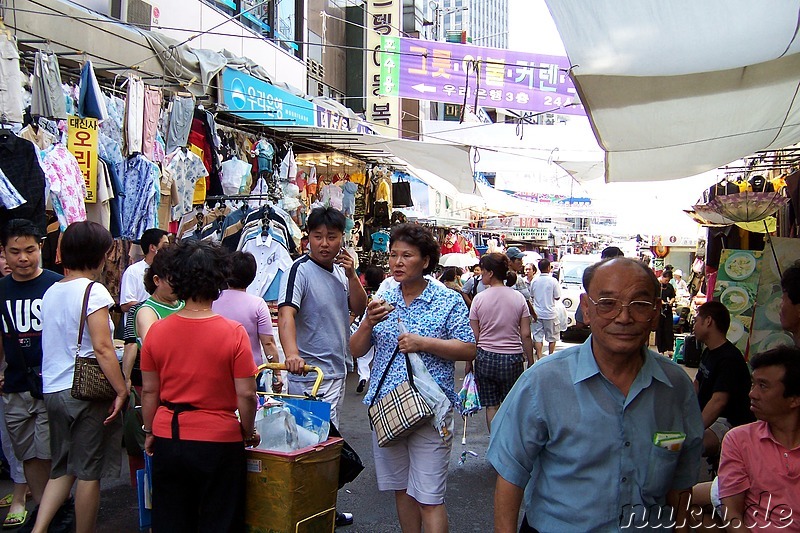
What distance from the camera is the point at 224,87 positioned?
756 centimetres

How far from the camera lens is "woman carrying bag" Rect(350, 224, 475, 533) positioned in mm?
3453

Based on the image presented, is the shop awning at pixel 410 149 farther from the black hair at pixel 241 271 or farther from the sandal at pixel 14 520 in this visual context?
the sandal at pixel 14 520

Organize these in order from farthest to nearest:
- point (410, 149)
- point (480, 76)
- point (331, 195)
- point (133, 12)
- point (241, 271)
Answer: point (480, 76), point (331, 195), point (410, 149), point (133, 12), point (241, 271)

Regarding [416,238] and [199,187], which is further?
[199,187]

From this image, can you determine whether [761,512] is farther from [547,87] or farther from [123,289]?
[547,87]

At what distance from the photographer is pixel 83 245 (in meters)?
3.78

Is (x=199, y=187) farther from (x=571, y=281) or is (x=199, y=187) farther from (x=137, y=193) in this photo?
(x=571, y=281)

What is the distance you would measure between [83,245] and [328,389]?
1.70 m

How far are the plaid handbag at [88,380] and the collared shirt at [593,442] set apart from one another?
8.15ft

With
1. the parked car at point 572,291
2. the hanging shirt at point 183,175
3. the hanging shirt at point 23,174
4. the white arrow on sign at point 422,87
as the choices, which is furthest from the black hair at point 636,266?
the parked car at point 572,291

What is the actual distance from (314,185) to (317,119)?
5.83 ft

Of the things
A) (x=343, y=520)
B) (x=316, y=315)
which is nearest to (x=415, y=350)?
(x=316, y=315)

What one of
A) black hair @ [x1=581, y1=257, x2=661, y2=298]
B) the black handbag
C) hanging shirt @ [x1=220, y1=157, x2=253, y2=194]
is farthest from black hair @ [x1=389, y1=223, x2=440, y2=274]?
the black handbag

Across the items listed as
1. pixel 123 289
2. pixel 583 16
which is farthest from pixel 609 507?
pixel 123 289
